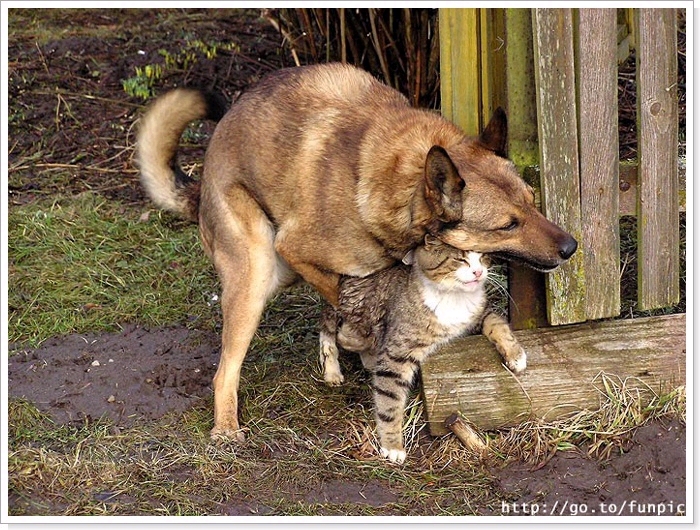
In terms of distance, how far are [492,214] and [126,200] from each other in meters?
3.72

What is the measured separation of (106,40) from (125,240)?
2.86 meters

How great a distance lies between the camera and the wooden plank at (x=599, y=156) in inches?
175

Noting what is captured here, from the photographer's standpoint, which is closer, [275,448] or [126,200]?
[275,448]

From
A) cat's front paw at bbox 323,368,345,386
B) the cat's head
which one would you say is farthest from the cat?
cat's front paw at bbox 323,368,345,386

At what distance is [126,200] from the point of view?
742 centimetres

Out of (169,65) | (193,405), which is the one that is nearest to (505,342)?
(193,405)

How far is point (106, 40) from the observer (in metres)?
9.09

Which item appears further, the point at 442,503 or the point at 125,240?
the point at 125,240

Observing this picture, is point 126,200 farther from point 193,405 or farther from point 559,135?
point 559,135

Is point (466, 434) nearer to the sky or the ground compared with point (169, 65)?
nearer to the ground

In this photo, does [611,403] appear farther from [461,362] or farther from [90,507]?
[90,507]

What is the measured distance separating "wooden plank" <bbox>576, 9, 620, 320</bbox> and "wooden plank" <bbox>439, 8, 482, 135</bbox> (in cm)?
64

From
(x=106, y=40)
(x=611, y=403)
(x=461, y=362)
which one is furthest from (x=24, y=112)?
(x=611, y=403)

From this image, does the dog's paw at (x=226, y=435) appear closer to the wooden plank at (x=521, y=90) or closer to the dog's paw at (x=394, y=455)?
the dog's paw at (x=394, y=455)
